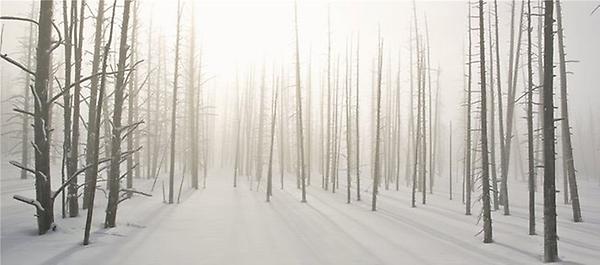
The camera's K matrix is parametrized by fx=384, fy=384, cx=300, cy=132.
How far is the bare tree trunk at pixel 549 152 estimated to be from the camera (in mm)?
8844

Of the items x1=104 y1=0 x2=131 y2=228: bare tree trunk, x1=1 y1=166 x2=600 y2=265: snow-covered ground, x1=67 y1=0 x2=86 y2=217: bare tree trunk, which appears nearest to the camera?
x1=1 y1=166 x2=600 y2=265: snow-covered ground

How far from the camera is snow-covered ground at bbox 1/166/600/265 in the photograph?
8.27 m

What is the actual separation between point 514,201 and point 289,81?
73.5 feet

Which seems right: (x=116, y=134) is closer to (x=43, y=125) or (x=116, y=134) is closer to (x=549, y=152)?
(x=43, y=125)

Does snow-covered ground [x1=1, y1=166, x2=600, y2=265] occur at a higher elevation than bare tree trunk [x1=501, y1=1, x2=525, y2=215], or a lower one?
lower

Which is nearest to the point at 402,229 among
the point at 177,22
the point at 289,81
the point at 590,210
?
the point at 590,210

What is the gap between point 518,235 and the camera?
39.0 feet

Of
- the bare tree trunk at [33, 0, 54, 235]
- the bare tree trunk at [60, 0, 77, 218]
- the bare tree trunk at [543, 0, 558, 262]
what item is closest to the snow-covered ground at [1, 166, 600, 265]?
the bare tree trunk at [543, 0, 558, 262]

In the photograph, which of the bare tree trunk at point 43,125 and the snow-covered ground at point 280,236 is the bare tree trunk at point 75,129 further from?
the bare tree trunk at point 43,125

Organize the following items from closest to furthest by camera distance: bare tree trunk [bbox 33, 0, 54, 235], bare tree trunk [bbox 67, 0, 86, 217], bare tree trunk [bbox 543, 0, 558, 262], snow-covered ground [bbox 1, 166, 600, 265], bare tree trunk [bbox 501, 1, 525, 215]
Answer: snow-covered ground [bbox 1, 166, 600, 265] → bare tree trunk [bbox 33, 0, 54, 235] → bare tree trunk [bbox 543, 0, 558, 262] → bare tree trunk [bbox 67, 0, 86, 217] → bare tree trunk [bbox 501, 1, 525, 215]

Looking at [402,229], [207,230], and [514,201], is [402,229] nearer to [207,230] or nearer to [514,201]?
[207,230]

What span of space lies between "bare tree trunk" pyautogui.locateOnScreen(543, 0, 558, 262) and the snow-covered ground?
0.53 m

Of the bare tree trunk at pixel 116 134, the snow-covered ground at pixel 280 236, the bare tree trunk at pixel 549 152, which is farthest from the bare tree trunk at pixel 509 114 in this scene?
the bare tree trunk at pixel 116 134

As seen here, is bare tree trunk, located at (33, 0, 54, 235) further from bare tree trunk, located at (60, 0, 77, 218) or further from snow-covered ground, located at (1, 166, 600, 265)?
bare tree trunk, located at (60, 0, 77, 218)
